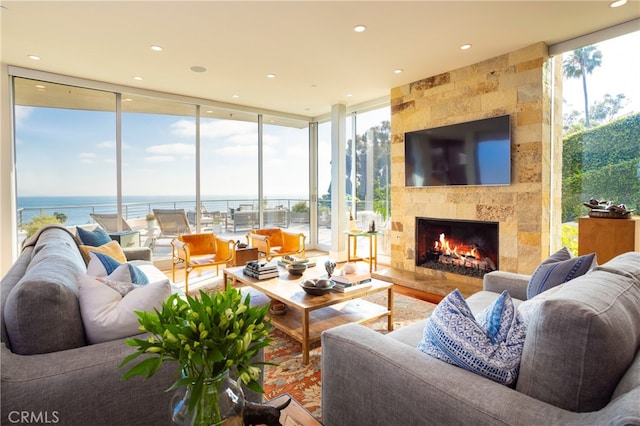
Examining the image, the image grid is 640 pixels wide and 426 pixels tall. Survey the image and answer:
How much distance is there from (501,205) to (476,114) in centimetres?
111

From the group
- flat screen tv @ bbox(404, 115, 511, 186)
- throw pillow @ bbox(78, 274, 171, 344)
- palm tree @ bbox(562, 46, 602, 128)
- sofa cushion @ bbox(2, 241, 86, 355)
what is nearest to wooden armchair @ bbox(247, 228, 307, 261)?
flat screen tv @ bbox(404, 115, 511, 186)

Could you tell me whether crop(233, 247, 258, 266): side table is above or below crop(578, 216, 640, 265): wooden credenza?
below

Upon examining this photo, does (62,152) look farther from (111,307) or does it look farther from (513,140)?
(513,140)

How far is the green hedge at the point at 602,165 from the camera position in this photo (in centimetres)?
312

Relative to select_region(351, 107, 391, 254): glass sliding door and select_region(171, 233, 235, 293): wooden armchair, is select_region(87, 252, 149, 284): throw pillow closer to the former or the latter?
select_region(171, 233, 235, 293): wooden armchair

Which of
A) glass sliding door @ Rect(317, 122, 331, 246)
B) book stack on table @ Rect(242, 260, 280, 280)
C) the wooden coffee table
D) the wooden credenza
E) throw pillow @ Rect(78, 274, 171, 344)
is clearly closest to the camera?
throw pillow @ Rect(78, 274, 171, 344)

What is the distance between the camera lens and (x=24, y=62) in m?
3.85

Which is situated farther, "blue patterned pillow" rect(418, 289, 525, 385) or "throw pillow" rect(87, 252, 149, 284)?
"throw pillow" rect(87, 252, 149, 284)

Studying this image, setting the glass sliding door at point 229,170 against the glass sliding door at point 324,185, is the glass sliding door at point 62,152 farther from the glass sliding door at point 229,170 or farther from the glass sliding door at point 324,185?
the glass sliding door at point 324,185

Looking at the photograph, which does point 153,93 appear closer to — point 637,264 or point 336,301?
point 336,301

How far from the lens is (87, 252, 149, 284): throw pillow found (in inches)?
63.2

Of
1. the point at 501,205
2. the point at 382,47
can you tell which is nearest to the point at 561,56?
the point at 501,205

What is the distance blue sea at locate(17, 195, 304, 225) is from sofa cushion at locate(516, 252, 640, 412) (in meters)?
5.23

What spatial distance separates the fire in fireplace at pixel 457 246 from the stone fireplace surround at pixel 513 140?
14cm
